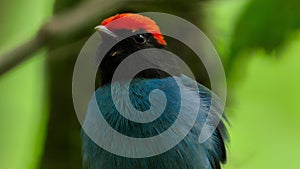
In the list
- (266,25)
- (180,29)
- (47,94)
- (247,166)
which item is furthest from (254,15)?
(47,94)

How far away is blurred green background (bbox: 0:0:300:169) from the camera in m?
3.47

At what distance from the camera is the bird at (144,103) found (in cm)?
388

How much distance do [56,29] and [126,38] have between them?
93 cm

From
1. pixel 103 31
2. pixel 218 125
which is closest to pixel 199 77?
pixel 218 125

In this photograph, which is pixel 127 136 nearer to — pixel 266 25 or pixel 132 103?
pixel 132 103

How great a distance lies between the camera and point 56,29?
3.14 metres

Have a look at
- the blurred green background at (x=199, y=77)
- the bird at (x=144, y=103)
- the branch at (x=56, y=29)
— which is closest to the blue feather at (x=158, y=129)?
the bird at (x=144, y=103)

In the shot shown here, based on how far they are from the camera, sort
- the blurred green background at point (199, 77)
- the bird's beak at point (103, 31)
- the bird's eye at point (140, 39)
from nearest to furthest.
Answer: the blurred green background at point (199, 77)
the bird's beak at point (103, 31)
the bird's eye at point (140, 39)

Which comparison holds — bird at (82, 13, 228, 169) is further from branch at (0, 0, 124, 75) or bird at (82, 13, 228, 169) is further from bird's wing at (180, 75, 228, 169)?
branch at (0, 0, 124, 75)

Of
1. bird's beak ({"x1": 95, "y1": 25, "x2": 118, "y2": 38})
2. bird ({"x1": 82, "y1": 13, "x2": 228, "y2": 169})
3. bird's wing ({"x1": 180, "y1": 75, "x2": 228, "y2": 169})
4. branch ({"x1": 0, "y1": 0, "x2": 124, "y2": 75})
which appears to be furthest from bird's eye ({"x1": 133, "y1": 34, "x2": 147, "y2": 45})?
branch ({"x1": 0, "y1": 0, "x2": 124, "y2": 75})

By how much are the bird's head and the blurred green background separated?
9 cm

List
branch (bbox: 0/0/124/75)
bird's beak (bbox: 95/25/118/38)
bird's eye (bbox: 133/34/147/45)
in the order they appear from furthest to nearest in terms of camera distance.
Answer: bird's eye (bbox: 133/34/147/45) → bird's beak (bbox: 95/25/118/38) → branch (bbox: 0/0/124/75)

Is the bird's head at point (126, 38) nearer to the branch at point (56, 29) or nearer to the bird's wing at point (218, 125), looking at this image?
the bird's wing at point (218, 125)

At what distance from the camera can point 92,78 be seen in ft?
14.1
